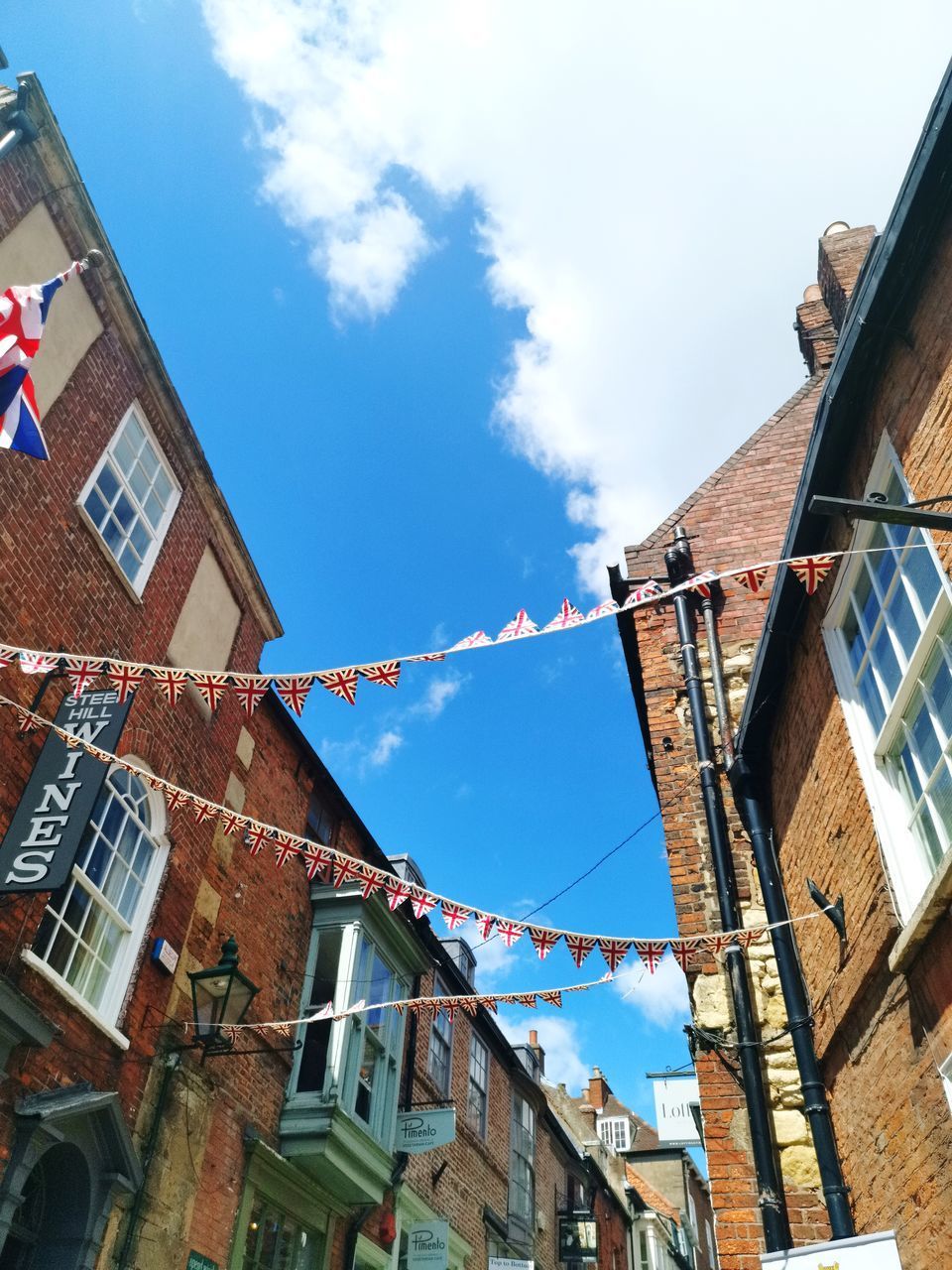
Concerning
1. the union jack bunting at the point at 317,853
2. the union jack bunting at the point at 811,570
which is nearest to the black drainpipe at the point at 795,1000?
the union jack bunting at the point at 811,570

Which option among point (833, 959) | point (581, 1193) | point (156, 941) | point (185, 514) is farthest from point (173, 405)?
point (581, 1193)

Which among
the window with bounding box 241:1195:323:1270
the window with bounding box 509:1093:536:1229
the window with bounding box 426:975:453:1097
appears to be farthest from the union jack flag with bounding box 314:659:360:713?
the window with bounding box 509:1093:536:1229

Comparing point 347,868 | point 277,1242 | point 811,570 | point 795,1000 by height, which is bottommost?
point 277,1242

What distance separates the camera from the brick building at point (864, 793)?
4.55 metres

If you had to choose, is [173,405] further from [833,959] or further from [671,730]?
[833,959]

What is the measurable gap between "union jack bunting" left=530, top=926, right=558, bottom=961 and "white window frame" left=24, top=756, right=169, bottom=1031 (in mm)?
3607

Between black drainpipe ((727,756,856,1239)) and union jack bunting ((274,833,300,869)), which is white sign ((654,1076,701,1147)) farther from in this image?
union jack bunting ((274,833,300,869))

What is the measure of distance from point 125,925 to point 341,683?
4.29 metres

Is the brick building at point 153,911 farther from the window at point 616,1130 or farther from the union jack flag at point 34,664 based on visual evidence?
the window at point 616,1130

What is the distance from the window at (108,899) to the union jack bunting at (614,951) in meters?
4.29

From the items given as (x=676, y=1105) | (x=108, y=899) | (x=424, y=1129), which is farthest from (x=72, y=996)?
(x=676, y=1105)

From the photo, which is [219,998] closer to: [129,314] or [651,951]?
[651,951]

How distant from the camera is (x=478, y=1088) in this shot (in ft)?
56.0

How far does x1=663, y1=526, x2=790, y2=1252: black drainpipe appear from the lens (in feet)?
19.1
